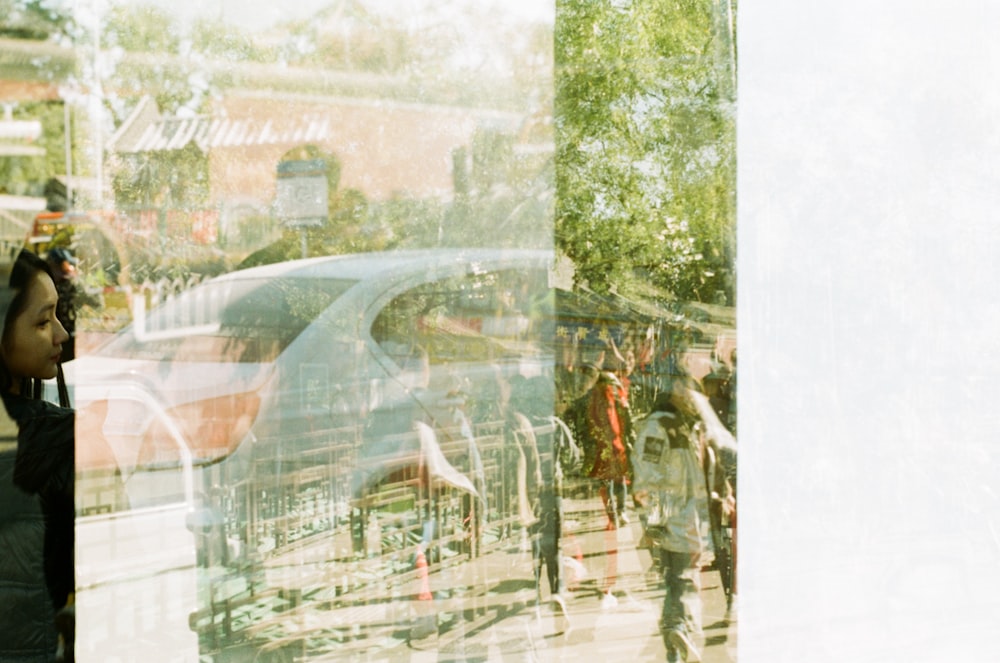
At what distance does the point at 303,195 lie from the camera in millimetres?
1769

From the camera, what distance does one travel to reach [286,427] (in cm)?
174

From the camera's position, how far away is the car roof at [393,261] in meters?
1.69

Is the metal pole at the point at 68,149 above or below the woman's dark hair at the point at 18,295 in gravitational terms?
above

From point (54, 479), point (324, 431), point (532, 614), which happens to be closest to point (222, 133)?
Answer: point (324, 431)

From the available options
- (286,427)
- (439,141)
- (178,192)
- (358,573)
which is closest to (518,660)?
(358,573)

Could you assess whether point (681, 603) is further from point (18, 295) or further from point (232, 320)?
point (18, 295)

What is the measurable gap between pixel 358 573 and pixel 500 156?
0.97m

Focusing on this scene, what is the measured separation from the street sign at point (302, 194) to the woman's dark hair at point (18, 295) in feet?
2.08

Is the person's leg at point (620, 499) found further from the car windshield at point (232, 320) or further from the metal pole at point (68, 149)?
the metal pole at point (68, 149)

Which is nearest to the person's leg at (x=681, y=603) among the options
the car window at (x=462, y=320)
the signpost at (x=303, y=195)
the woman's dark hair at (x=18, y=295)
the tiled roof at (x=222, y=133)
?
the car window at (x=462, y=320)

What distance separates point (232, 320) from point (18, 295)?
523mm

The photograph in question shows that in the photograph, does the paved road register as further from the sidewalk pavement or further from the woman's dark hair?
the woman's dark hair
